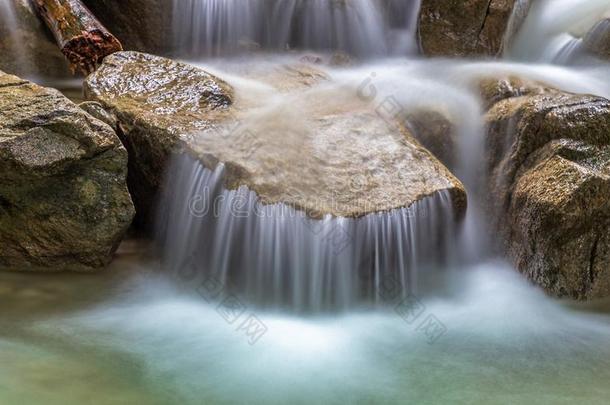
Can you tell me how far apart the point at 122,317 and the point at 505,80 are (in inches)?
167

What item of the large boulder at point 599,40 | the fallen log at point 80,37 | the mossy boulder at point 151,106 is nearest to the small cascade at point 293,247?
the mossy boulder at point 151,106

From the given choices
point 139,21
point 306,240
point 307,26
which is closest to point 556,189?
point 306,240

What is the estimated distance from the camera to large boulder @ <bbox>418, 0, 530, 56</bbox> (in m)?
7.59

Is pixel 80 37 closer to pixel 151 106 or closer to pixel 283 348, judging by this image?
pixel 151 106

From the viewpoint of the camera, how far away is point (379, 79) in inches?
269

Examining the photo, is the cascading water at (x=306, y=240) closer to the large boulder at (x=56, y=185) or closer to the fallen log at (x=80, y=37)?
the large boulder at (x=56, y=185)

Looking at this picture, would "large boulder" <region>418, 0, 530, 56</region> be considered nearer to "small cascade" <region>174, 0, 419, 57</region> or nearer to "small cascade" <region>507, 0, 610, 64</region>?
"small cascade" <region>174, 0, 419, 57</region>

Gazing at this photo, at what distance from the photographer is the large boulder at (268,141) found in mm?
4531

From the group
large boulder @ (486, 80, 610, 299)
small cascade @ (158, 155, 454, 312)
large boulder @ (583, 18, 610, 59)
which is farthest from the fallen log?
large boulder @ (583, 18, 610, 59)

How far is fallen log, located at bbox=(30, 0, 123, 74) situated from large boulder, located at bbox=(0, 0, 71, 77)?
0.46 metres

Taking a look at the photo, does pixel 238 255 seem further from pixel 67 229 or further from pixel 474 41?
pixel 474 41

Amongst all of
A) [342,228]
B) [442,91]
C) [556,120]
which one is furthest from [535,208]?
[442,91]

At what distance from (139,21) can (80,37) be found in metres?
1.48

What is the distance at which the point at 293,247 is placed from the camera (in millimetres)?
4441
